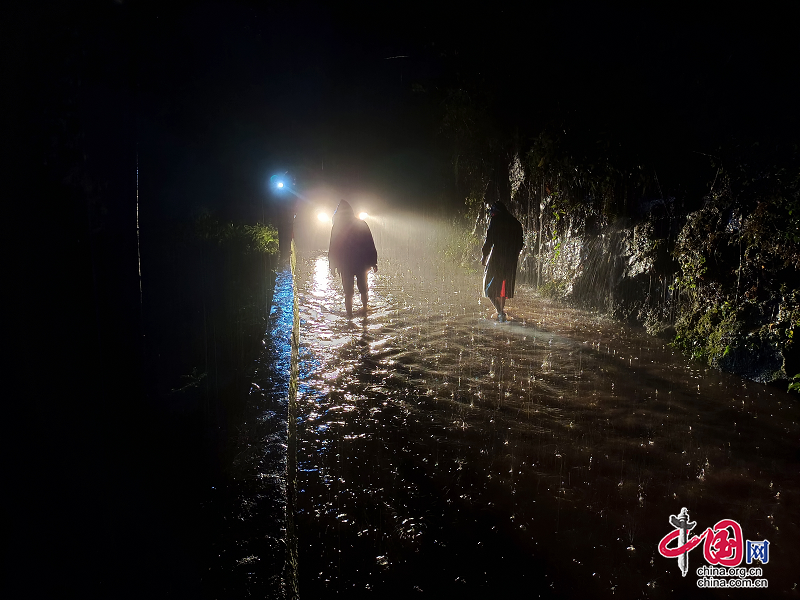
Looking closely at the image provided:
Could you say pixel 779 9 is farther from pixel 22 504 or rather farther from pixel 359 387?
pixel 22 504

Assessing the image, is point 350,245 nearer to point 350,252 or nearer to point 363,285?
point 350,252

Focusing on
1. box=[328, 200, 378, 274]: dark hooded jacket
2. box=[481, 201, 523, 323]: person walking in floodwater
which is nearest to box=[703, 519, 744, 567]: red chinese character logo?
box=[481, 201, 523, 323]: person walking in floodwater

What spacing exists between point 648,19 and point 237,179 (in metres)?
10.6

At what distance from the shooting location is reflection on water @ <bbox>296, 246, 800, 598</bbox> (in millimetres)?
2295

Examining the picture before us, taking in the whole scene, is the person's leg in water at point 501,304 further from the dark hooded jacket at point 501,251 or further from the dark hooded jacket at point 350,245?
the dark hooded jacket at point 350,245

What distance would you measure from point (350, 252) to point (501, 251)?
2802mm

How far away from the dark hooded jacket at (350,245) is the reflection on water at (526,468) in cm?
238

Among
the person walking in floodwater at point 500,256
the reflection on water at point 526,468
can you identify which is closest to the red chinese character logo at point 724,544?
the reflection on water at point 526,468

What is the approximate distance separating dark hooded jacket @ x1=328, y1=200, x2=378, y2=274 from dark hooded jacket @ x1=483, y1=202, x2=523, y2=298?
216 centimetres

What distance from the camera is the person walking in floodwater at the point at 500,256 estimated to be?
26.2 ft

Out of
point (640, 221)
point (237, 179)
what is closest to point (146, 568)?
point (640, 221)

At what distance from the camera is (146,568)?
68.1 inches

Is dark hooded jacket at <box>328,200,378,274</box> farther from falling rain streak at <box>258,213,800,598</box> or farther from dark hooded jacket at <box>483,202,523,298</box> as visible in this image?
falling rain streak at <box>258,213,800,598</box>

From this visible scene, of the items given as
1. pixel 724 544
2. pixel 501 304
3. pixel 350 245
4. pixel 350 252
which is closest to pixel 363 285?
pixel 350 252
